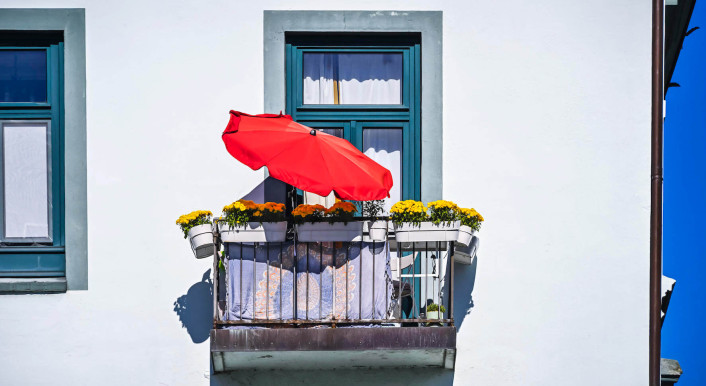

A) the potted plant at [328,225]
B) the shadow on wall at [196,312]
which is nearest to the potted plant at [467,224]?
the potted plant at [328,225]

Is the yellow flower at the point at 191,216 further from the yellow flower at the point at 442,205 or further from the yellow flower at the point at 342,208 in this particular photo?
the yellow flower at the point at 442,205

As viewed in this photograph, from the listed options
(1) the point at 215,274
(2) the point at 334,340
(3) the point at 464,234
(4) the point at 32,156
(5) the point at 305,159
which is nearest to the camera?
(5) the point at 305,159

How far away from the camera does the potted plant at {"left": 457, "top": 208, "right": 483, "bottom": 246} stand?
709cm

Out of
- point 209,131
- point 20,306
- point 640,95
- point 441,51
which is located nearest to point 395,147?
point 441,51

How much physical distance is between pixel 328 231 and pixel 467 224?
1058mm

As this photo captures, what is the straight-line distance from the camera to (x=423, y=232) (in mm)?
6930

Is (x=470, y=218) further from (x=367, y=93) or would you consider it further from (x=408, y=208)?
(x=367, y=93)

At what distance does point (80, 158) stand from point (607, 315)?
4.43 metres

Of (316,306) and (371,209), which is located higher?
(371,209)

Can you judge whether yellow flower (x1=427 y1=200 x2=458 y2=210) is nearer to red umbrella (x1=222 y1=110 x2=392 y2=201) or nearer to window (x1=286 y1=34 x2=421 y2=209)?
red umbrella (x1=222 y1=110 x2=392 y2=201)

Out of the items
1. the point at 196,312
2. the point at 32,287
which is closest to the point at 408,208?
the point at 196,312

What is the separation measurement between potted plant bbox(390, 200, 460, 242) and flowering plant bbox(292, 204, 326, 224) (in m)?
0.54

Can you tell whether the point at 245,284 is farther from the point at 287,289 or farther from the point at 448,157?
the point at 448,157

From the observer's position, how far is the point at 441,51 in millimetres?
7793
